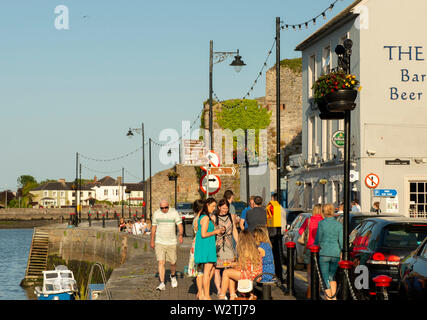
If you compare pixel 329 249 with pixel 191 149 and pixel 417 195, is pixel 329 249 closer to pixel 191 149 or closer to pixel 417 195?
pixel 417 195

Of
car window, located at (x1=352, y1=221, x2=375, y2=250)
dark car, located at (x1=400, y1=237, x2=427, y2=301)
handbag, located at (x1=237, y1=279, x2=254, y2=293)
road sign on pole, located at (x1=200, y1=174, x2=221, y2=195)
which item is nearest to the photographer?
dark car, located at (x1=400, y1=237, x2=427, y2=301)

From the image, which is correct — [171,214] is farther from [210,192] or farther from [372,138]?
[372,138]

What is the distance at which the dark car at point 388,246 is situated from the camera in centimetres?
1191

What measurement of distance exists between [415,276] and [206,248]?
5.20m

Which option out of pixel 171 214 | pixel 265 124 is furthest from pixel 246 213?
pixel 265 124

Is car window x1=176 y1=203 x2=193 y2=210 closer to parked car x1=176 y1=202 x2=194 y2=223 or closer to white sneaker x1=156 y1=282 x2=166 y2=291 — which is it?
→ parked car x1=176 y1=202 x2=194 y2=223

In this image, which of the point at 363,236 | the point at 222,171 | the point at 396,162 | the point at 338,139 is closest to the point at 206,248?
the point at 363,236

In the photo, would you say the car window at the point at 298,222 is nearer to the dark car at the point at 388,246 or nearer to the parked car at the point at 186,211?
the dark car at the point at 388,246

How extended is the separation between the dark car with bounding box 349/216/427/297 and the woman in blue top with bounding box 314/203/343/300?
0.46 meters

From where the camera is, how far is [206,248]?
1294cm

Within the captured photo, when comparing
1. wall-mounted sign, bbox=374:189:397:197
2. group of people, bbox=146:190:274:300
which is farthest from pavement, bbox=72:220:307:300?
wall-mounted sign, bbox=374:189:397:197

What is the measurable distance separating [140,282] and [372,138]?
804 inches

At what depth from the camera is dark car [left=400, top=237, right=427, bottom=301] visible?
794 cm

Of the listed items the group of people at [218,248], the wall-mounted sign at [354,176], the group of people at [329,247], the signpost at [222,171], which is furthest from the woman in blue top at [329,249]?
the wall-mounted sign at [354,176]
